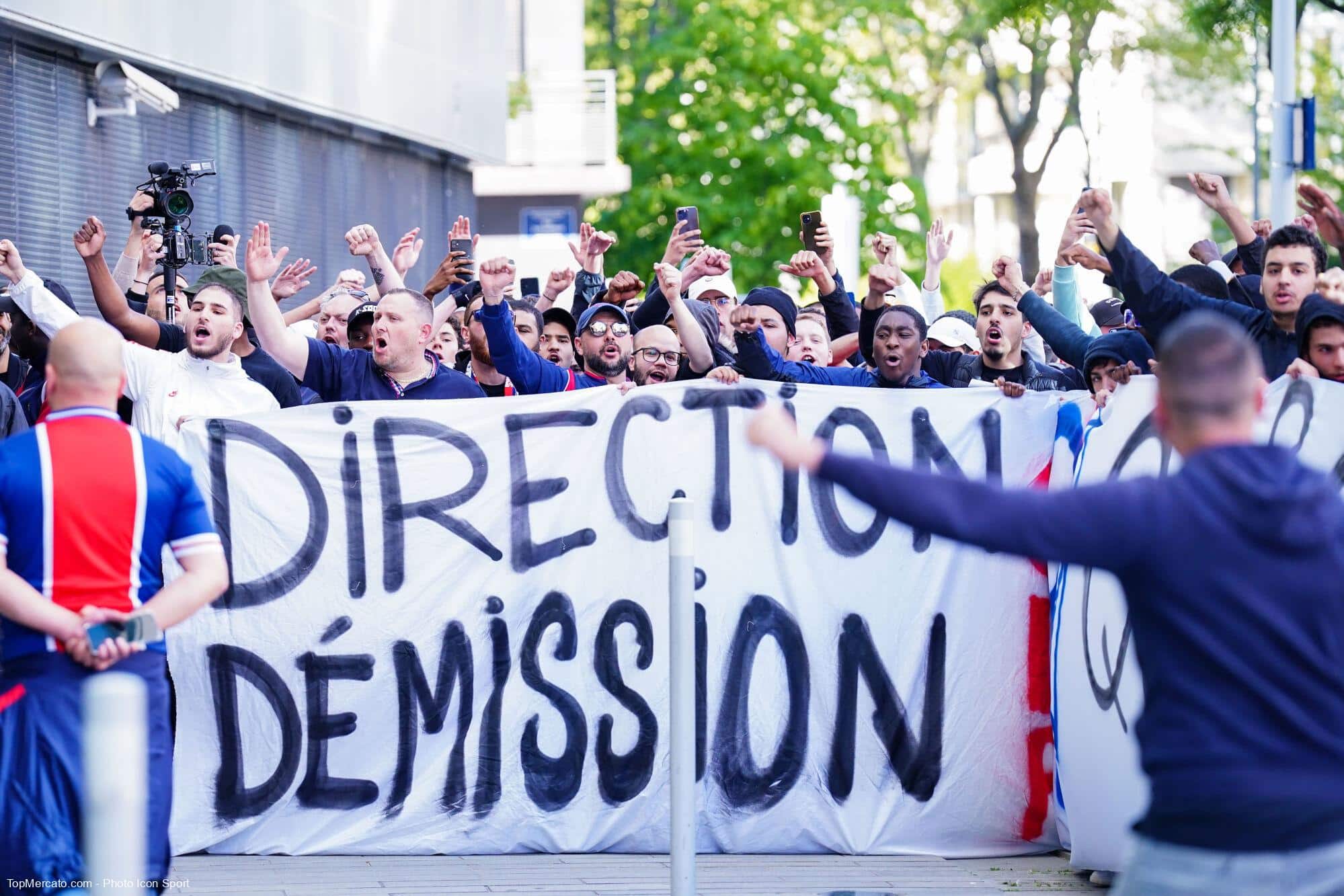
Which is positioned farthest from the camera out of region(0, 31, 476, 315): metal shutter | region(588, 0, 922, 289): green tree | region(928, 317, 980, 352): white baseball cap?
region(588, 0, 922, 289): green tree

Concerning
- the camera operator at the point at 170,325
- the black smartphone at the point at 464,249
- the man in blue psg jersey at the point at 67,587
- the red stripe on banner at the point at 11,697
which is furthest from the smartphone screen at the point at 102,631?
the black smartphone at the point at 464,249

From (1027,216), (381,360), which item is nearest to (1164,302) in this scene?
(381,360)

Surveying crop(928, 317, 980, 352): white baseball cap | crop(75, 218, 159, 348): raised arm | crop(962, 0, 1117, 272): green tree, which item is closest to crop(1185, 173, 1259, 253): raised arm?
crop(928, 317, 980, 352): white baseball cap

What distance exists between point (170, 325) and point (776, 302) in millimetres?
3017

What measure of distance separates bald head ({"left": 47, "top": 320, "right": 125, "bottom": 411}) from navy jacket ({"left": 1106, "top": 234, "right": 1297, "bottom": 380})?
11.3ft

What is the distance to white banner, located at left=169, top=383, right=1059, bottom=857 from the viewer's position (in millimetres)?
7023

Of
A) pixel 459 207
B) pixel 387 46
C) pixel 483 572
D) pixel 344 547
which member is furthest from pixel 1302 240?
pixel 459 207

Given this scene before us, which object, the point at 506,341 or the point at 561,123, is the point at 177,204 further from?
the point at 561,123

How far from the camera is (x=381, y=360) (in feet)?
25.5

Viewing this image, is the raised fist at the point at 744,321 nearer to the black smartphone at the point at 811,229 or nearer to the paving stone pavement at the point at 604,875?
the black smartphone at the point at 811,229

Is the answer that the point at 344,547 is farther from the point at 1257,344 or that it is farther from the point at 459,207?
the point at 459,207

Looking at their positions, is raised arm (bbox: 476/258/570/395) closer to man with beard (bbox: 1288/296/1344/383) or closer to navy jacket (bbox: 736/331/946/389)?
navy jacket (bbox: 736/331/946/389)

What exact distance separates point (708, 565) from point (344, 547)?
1.40 m

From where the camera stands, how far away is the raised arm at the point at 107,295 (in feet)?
27.2
